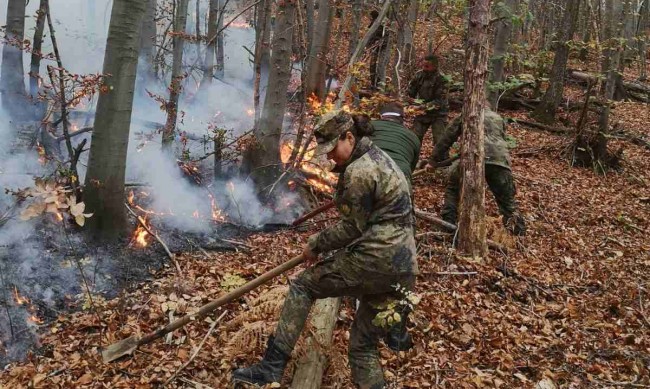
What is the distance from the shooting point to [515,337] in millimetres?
5027

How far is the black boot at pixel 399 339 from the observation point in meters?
4.18

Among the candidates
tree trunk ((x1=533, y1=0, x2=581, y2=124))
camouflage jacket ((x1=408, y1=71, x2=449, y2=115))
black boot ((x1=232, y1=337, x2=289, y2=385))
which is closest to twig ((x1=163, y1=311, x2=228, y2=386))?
black boot ((x1=232, y1=337, x2=289, y2=385))

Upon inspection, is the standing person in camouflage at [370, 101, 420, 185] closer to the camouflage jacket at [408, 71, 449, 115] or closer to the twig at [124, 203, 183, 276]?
the twig at [124, 203, 183, 276]

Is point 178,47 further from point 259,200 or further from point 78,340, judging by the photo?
point 78,340

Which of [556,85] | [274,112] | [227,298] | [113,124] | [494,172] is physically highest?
[556,85]

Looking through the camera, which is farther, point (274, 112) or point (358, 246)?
point (274, 112)

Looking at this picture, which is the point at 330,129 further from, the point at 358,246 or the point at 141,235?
the point at 141,235

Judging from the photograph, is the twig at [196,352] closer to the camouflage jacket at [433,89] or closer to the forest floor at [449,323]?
the forest floor at [449,323]

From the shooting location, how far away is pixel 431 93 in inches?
376

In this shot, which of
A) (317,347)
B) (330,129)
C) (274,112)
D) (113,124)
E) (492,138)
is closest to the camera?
(330,129)

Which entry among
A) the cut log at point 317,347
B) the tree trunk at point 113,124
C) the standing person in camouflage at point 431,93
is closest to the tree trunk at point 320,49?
the standing person in camouflage at point 431,93

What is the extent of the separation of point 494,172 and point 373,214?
4194 millimetres

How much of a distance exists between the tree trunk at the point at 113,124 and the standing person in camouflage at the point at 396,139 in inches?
118

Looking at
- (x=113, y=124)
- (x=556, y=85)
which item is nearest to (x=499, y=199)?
(x=113, y=124)
